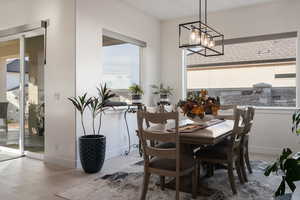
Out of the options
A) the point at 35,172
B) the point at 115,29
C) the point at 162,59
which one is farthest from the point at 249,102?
the point at 35,172

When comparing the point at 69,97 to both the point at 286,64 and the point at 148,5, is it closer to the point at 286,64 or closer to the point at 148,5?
the point at 148,5

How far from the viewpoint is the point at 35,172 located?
3545 millimetres

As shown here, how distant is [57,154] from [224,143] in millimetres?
2734

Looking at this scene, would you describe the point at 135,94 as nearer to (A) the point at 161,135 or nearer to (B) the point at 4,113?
(A) the point at 161,135

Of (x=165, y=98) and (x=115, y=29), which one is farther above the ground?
(x=115, y=29)

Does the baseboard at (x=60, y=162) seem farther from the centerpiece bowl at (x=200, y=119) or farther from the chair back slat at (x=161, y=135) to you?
the centerpiece bowl at (x=200, y=119)

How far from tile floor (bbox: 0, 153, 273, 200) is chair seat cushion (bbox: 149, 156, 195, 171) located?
1.19m

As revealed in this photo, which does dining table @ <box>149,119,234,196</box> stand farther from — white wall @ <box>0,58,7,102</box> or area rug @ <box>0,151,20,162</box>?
white wall @ <box>0,58,7,102</box>

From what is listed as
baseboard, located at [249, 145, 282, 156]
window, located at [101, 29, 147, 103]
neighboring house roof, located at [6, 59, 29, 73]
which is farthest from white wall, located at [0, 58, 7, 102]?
baseboard, located at [249, 145, 282, 156]

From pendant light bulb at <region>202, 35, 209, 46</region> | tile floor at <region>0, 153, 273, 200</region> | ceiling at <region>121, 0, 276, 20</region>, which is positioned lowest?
tile floor at <region>0, 153, 273, 200</region>

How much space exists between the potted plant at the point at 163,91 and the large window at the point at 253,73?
2.22 feet

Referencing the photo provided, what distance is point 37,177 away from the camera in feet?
10.9

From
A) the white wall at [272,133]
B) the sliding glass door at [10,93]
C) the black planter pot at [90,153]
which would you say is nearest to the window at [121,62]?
the black planter pot at [90,153]

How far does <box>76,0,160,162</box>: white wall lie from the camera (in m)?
3.84
